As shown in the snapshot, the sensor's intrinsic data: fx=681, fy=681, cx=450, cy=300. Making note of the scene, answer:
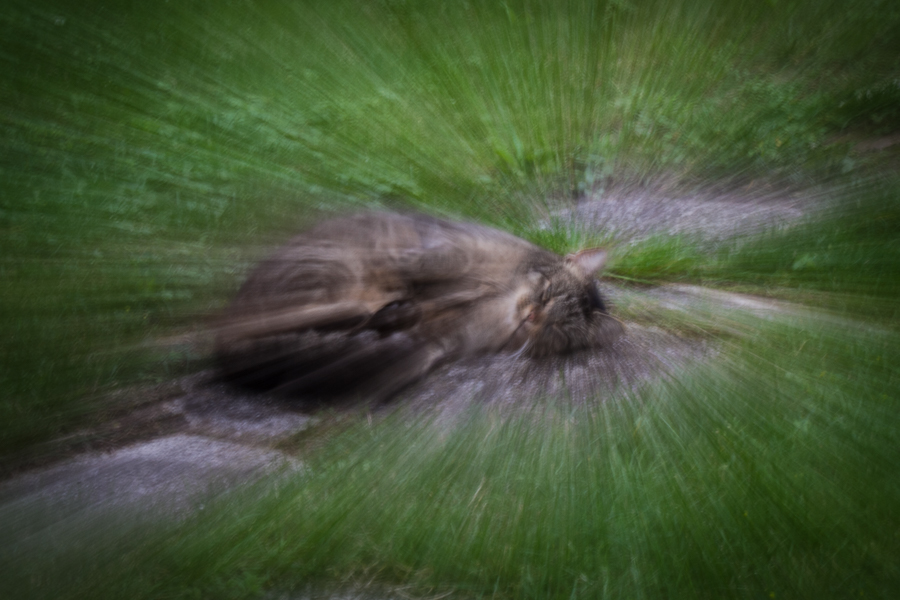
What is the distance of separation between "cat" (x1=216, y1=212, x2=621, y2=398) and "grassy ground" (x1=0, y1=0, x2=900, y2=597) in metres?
0.25

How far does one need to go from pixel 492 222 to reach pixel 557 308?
2.73ft

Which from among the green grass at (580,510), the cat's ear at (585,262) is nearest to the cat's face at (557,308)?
the cat's ear at (585,262)

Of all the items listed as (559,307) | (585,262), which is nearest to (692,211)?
(585,262)

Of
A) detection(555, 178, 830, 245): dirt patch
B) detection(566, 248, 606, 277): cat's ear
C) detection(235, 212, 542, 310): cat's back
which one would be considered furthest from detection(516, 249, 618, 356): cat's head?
detection(555, 178, 830, 245): dirt patch

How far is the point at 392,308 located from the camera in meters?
2.00

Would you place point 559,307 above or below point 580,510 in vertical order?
above

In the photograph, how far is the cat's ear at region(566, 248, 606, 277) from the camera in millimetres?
2099

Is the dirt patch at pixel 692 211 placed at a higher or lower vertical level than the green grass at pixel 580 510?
higher

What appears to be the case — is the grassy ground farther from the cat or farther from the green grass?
the cat

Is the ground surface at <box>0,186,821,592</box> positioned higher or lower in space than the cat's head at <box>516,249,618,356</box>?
lower

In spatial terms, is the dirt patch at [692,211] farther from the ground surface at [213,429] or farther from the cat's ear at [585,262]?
the cat's ear at [585,262]

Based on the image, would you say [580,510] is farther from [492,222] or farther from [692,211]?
[692,211]

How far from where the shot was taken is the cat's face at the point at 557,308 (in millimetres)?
2068

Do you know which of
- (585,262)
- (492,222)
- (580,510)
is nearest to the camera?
(580,510)
